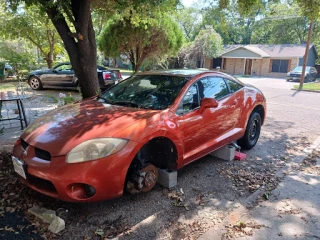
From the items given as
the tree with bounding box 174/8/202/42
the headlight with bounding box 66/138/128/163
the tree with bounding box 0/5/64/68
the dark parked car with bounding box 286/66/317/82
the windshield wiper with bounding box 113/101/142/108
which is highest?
the tree with bounding box 174/8/202/42

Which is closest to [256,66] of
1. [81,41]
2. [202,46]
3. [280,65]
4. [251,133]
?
Answer: [280,65]

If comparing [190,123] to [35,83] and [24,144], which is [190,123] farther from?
[35,83]

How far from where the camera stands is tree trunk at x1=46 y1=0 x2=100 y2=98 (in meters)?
4.73

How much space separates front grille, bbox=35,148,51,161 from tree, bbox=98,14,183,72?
705 centimetres

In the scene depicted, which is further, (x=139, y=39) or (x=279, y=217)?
(x=139, y=39)

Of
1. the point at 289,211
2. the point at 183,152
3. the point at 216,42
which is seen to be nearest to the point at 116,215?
the point at 183,152

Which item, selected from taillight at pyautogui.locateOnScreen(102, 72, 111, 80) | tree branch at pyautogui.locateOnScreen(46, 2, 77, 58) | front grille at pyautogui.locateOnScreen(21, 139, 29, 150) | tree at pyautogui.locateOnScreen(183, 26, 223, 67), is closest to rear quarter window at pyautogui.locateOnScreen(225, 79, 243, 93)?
tree branch at pyautogui.locateOnScreen(46, 2, 77, 58)

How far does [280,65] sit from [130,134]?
3244 centimetres

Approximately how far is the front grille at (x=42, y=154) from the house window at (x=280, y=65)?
32.7 metres

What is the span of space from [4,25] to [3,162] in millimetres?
14528

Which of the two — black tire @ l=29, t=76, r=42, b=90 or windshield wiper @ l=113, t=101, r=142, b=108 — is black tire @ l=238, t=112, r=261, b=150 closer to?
windshield wiper @ l=113, t=101, r=142, b=108

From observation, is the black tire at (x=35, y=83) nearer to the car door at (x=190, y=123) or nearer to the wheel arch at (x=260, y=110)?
the wheel arch at (x=260, y=110)

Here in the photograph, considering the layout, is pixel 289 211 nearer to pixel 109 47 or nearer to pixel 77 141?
pixel 77 141

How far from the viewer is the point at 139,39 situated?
32.1 feet
